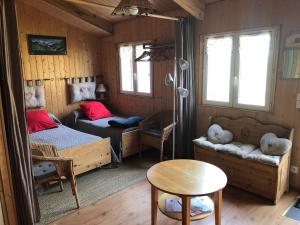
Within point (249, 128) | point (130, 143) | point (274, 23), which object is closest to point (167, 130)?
point (130, 143)

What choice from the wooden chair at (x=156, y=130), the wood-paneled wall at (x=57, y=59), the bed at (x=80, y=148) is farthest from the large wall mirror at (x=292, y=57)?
the wood-paneled wall at (x=57, y=59)

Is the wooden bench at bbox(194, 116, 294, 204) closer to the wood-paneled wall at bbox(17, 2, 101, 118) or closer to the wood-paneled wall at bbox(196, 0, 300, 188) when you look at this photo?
the wood-paneled wall at bbox(196, 0, 300, 188)

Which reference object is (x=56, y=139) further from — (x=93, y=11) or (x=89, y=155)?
(x=93, y=11)

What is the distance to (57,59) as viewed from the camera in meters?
4.77

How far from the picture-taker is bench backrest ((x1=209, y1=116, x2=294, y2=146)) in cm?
294

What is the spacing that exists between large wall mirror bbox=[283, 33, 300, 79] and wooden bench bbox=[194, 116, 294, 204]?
644mm

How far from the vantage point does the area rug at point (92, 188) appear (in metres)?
2.67

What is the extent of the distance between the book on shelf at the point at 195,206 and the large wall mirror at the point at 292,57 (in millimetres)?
1739

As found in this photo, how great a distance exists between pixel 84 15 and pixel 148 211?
3.57 meters

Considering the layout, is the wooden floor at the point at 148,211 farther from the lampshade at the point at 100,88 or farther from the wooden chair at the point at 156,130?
the lampshade at the point at 100,88

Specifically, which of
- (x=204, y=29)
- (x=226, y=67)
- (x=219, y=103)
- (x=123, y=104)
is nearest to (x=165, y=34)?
(x=204, y=29)

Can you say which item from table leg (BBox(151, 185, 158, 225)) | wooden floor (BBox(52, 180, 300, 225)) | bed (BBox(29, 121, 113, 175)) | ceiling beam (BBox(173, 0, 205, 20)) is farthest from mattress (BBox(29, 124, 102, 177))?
ceiling beam (BBox(173, 0, 205, 20))

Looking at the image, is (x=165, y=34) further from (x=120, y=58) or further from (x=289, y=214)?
(x=289, y=214)

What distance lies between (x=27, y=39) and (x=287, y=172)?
4565 mm
